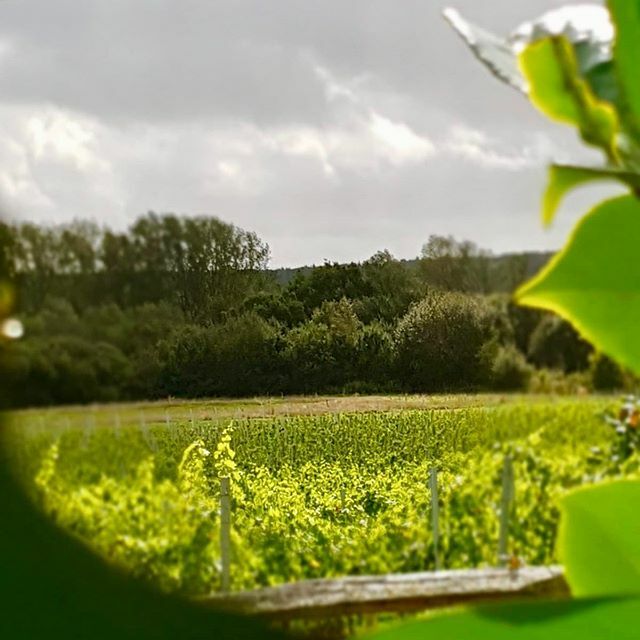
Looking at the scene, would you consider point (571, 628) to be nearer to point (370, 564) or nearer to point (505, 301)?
point (505, 301)

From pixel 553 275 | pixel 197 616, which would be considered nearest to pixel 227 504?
pixel 197 616

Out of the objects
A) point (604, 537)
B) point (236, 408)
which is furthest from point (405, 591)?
point (604, 537)

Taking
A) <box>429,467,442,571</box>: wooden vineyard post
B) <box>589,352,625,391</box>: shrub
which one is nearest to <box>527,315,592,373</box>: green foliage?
<box>589,352,625,391</box>: shrub

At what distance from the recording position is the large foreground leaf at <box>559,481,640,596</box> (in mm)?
135

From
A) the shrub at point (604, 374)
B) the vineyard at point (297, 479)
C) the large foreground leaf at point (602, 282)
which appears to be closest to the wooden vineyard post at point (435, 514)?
the vineyard at point (297, 479)

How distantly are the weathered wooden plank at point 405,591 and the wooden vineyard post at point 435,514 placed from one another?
2 cm

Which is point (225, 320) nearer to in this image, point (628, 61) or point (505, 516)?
point (628, 61)

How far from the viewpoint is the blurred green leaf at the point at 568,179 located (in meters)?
0.10

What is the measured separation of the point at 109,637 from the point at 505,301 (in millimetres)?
122

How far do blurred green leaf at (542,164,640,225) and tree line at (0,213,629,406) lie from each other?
4.8 inches

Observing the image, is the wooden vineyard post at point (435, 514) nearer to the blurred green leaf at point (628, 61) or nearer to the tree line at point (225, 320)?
the tree line at point (225, 320)

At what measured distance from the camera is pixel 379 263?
0.83 ft

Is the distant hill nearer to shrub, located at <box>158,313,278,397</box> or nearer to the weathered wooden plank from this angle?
shrub, located at <box>158,313,278,397</box>

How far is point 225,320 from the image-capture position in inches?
10.2
